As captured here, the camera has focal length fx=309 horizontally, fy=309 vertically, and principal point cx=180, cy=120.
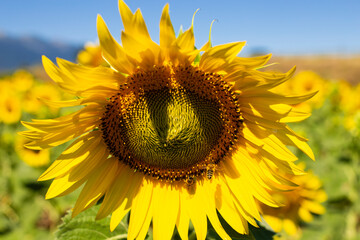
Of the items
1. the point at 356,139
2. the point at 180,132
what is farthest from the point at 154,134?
the point at 356,139

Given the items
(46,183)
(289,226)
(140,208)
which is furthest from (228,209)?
(46,183)

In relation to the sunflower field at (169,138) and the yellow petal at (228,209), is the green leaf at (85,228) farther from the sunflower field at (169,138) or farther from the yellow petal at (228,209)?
the yellow petal at (228,209)

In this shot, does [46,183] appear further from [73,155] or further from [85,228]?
[73,155]

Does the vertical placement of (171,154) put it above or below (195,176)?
above

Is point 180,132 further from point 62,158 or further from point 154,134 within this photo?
point 62,158

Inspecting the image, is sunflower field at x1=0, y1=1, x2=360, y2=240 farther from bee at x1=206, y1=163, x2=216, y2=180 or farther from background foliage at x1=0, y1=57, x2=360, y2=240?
background foliage at x1=0, y1=57, x2=360, y2=240

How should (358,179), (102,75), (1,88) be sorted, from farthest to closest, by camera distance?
(1,88) → (358,179) → (102,75)

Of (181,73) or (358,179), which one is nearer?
(181,73)
